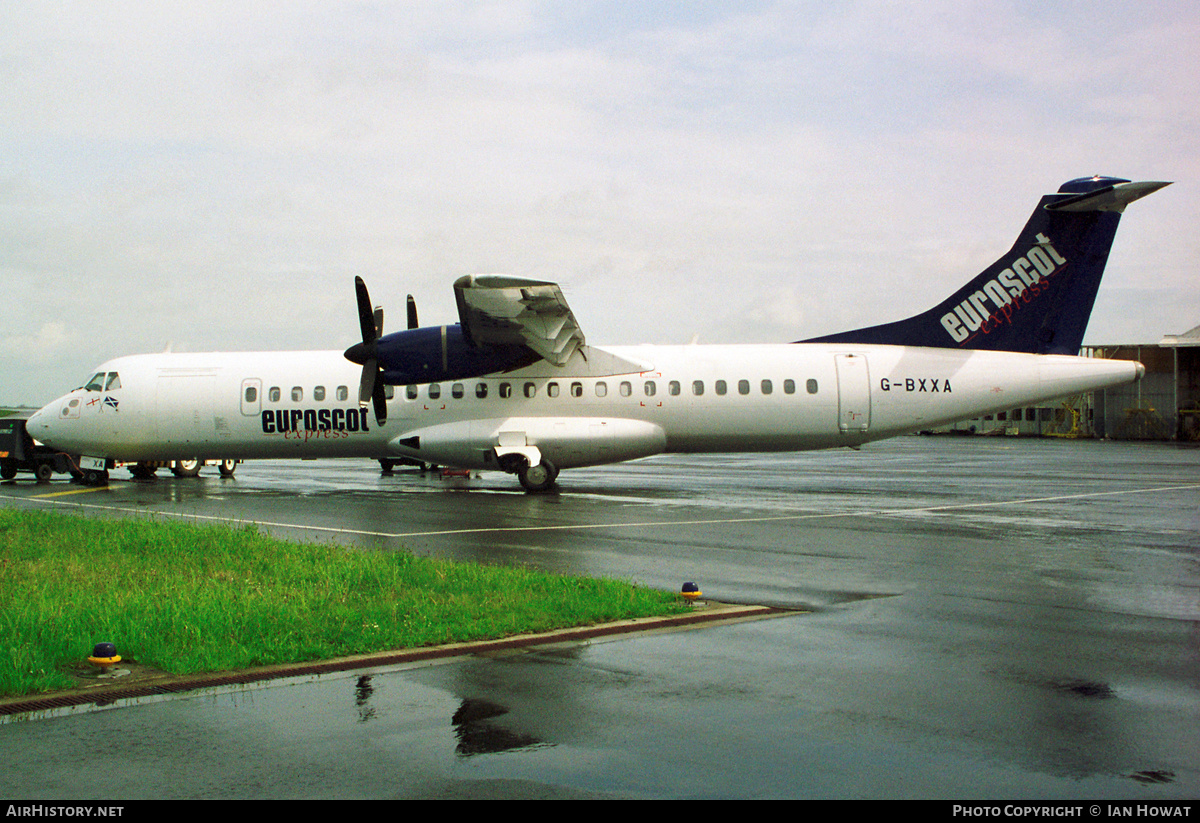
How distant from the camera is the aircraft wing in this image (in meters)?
22.5

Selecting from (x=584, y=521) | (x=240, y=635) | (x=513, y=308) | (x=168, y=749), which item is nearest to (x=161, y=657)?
(x=240, y=635)

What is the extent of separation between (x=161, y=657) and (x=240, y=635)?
831 millimetres

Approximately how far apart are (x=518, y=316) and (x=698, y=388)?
5.56 meters

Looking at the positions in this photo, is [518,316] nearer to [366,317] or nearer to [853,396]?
[366,317]

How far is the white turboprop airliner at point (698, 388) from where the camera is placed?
87.2 ft

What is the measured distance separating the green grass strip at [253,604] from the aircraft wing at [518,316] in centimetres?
948

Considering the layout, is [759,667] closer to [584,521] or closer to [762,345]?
[584,521]

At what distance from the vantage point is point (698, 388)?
26906 millimetres

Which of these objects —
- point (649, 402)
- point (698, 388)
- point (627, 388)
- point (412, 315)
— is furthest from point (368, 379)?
point (698, 388)

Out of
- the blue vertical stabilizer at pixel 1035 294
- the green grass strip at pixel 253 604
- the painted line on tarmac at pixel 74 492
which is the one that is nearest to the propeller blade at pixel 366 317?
the painted line on tarmac at pixel 74 492

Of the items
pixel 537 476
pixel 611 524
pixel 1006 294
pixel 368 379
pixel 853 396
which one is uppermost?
pixel 1006 294

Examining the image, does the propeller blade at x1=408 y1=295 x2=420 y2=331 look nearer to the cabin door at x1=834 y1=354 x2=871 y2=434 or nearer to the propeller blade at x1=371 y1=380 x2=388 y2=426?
the propeller blade at x1=371 y1=380 x2=388 y2=426

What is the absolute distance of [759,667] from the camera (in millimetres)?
7707

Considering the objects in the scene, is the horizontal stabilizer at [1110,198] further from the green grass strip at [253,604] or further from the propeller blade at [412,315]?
the green grass strip at [253,604]
